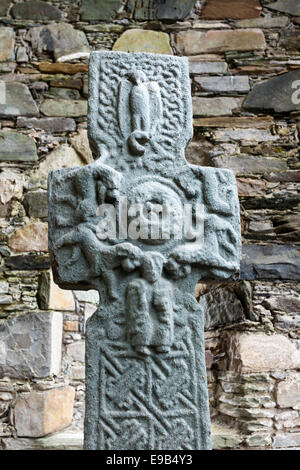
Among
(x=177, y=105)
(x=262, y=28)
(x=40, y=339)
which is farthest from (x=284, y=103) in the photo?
(x=40, y=339)

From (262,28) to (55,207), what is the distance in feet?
8.07

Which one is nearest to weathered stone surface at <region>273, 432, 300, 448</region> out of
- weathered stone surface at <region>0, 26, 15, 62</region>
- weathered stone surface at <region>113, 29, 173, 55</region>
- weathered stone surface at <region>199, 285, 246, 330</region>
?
weathered stone surface at <region>199, 285, 246, 330</region>

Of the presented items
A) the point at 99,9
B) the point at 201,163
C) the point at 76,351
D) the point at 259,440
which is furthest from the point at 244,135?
the point at 259,440

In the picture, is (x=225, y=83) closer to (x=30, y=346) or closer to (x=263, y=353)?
(x=263, y=353)

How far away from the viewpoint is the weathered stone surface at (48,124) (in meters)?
3.17

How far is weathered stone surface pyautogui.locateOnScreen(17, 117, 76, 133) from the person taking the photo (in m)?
3.17

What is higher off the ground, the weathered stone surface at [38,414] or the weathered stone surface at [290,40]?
the weathered stone surface at [290,40]

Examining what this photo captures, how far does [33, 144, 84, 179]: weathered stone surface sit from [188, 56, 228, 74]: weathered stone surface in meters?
0.96

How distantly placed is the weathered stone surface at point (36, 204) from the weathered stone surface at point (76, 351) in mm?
772

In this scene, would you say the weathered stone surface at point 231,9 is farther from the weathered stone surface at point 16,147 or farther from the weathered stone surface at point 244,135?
the weathered stone surface at point 16,147

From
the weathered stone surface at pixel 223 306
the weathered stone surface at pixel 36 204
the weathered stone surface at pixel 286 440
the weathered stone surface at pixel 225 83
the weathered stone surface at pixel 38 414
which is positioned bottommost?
the weathered stone surface at pixel 286 440

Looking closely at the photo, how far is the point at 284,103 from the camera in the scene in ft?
10.6

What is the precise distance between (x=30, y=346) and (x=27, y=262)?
0.48m

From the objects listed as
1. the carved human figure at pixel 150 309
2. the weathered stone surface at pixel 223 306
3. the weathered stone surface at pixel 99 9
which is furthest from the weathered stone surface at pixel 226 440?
the weathered stone surface at pixel 99 9
